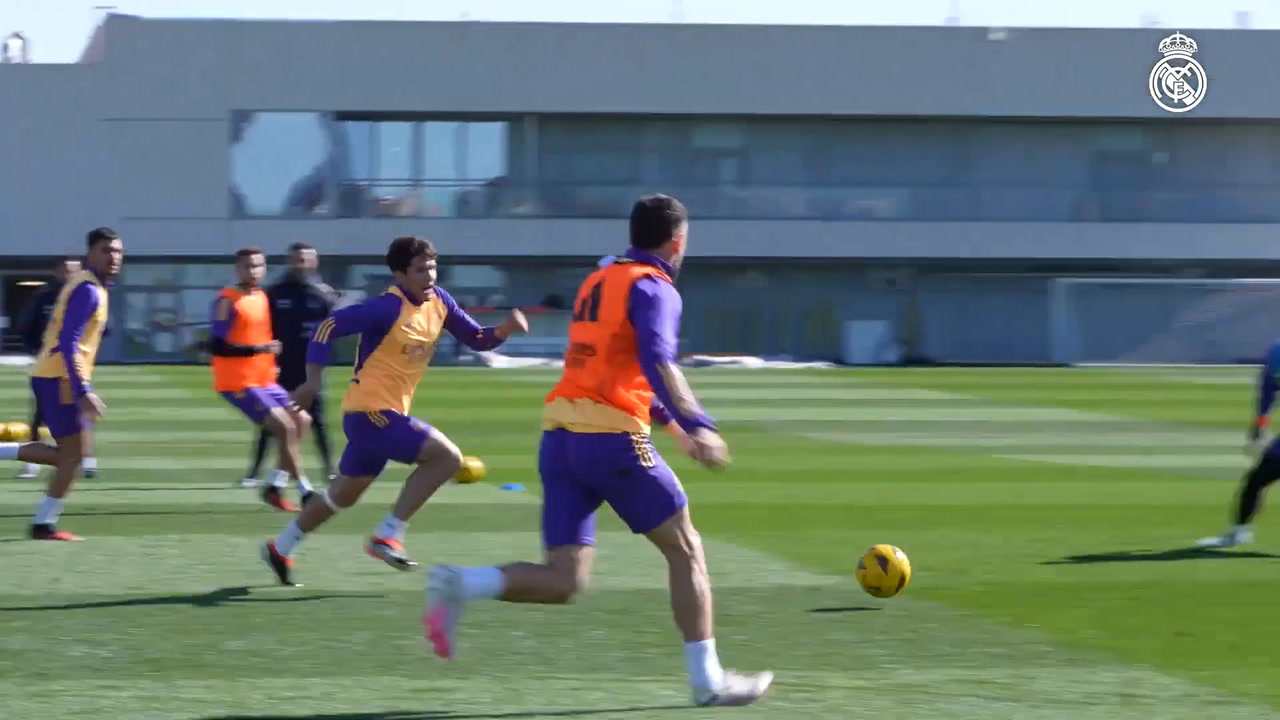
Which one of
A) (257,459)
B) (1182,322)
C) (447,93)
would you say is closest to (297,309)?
(257,459)

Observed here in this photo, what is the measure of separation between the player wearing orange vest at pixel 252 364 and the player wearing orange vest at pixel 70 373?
2.19 m

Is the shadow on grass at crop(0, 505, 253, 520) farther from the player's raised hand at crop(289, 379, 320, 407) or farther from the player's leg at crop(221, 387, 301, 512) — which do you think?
the player's raised hand at crop(289, 379, 320, 407)

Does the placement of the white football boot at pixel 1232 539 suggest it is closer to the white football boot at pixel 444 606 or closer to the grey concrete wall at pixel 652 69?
the white football boot at pixel 444 606

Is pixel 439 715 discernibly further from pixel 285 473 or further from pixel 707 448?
pixel 285 473

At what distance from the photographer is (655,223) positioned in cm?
637

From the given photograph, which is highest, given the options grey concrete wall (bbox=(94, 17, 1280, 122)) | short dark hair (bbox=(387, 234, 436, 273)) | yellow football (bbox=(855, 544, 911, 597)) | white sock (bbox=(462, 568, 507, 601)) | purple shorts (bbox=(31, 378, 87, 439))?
grey concrete wall (bbox=(94, 17, 1280, 122))

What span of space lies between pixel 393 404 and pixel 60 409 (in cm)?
260

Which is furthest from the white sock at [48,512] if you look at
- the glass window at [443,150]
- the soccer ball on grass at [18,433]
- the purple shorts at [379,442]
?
the glass window at [443,150]

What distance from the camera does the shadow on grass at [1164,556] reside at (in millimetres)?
10789

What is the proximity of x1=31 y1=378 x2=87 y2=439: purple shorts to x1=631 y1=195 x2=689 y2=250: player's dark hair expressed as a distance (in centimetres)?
542

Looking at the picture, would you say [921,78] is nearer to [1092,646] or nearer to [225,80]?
[225,80]

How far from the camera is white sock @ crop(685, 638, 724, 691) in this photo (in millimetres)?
6492

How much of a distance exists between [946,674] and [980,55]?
151 ft
